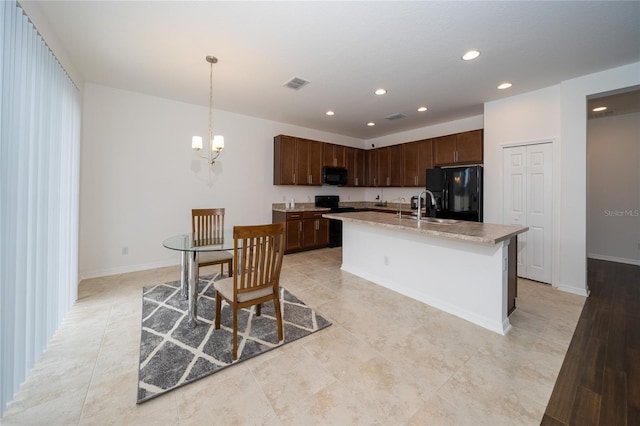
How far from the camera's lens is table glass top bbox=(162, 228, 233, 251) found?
2.19m

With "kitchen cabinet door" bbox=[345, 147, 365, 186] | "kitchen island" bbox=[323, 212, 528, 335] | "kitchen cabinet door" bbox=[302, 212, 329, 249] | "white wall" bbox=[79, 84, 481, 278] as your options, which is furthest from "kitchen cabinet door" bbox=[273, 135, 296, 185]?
"kitchen island" bbox=[323, 212, 528, 335]

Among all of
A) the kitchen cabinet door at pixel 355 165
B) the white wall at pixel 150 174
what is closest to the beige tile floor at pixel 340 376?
the white wall at pixel 150 174

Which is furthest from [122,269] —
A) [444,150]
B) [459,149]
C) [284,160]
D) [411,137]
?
[411,137]

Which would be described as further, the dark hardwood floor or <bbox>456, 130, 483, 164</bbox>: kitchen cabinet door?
<bbox>456, 130, 483, 164</bbox>: kitchen cabinet door

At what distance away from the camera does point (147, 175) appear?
12.8 feet

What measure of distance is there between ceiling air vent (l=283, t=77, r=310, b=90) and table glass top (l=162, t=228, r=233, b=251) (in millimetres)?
2180

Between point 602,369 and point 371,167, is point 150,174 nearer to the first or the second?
point 371,167

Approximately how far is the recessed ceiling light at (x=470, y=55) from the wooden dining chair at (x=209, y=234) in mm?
3252

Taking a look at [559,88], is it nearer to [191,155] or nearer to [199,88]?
[199,88]

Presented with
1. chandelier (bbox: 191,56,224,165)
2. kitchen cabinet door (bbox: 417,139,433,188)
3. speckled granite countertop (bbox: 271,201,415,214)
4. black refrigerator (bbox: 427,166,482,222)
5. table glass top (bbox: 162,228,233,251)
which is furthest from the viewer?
speckled granite countertop (bbox: 271,201,415,214)

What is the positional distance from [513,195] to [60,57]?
5.90 metres

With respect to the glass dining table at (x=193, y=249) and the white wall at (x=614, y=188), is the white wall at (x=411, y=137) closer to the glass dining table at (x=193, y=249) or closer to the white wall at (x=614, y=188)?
the white wall at (x=614, y=188)

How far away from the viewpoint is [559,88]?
10.7 ft

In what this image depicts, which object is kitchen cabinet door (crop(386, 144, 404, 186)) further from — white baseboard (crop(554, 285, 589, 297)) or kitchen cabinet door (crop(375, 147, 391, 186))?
white baseboard (crop(554, 285, 589, 297))
